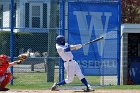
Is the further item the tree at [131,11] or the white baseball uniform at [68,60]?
the tree at [131,11]

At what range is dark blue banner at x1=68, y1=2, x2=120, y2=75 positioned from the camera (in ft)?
66.3

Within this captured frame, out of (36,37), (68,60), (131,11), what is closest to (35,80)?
(36,37)

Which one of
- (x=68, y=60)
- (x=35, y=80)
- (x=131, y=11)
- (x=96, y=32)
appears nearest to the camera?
(x=68, y=60)

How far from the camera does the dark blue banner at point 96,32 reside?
20.2 m

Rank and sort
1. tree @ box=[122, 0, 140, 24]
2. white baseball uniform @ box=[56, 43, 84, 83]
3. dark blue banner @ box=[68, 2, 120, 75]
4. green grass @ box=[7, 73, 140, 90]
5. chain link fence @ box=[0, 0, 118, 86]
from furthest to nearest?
tree @ box=[122, 0, 140, 24], chain link fence @ box=[0, 0, 118, 86], dark blue banner @ box=[68, 2, 120, 75], green grass @ box=[7, 73, 140, 90], white baseball uniform @ box=[56, 43, 84, 83]

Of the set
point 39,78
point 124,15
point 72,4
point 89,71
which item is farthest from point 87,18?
point 124,15

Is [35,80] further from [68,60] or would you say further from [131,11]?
[131,11]

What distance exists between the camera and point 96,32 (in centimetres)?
2022

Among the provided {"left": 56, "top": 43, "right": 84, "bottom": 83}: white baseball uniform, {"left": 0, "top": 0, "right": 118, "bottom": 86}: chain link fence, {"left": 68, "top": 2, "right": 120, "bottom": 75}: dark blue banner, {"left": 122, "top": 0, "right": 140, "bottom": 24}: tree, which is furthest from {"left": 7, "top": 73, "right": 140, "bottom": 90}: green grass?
{"left": 122, "top": 0, "right": 140, "bottom": 24}: tree

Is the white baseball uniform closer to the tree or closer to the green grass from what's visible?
the green grass

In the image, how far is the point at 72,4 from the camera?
20234mm

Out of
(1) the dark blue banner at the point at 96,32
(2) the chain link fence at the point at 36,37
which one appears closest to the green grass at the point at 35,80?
(2) the chain link fence at the point at 36,37

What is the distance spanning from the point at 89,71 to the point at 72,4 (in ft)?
8.64

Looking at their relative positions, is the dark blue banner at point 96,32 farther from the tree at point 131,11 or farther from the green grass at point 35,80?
the tree at point 131,11
